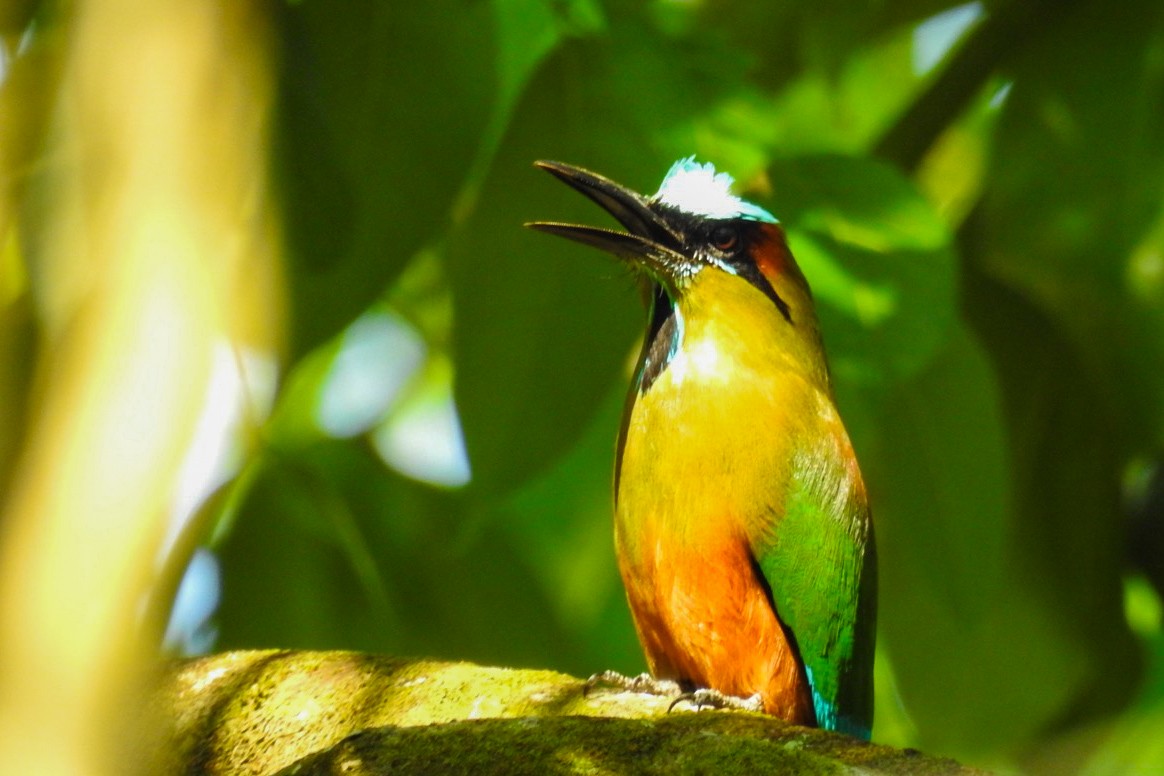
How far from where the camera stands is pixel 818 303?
430 cm

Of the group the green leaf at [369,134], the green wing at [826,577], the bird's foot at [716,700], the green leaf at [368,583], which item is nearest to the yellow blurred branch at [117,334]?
the green leaf at [369,134]

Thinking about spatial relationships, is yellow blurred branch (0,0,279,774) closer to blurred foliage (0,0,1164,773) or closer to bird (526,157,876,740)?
blurred foliage (0,0,1164,773)

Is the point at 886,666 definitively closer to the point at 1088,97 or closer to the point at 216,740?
the point at 1088,97

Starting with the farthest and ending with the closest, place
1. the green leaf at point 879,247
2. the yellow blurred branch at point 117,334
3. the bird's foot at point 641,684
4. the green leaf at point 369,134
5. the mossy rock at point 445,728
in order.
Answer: the green leaf at point 879,247, the green leaf at point 369,134, the bird's foot at point 641,684, the mossy rock at point 445,728, the yellow blurred branch at point 117,334

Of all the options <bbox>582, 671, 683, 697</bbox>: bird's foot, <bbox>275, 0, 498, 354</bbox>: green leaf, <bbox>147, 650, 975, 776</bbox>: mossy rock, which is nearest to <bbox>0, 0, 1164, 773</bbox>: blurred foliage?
<bbox>275, 0, 498, 354</bbox>: green leaf

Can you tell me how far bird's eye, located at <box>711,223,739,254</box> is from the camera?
4234mm

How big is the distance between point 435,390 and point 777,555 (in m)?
2.61

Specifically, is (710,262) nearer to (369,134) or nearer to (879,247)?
(879,247)

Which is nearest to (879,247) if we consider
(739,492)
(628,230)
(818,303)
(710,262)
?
(818,303)

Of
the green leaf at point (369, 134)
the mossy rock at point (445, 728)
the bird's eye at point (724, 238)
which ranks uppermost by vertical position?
the green leaf at point (369, 134)

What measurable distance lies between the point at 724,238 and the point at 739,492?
3.11ft

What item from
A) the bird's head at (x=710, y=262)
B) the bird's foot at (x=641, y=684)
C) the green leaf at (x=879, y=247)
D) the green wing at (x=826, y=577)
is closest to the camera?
the bird's foot at (x=641, y=684)

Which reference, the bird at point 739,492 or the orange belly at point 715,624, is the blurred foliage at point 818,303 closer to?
the bird at point 739,492

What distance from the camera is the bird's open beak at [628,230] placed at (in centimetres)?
367
